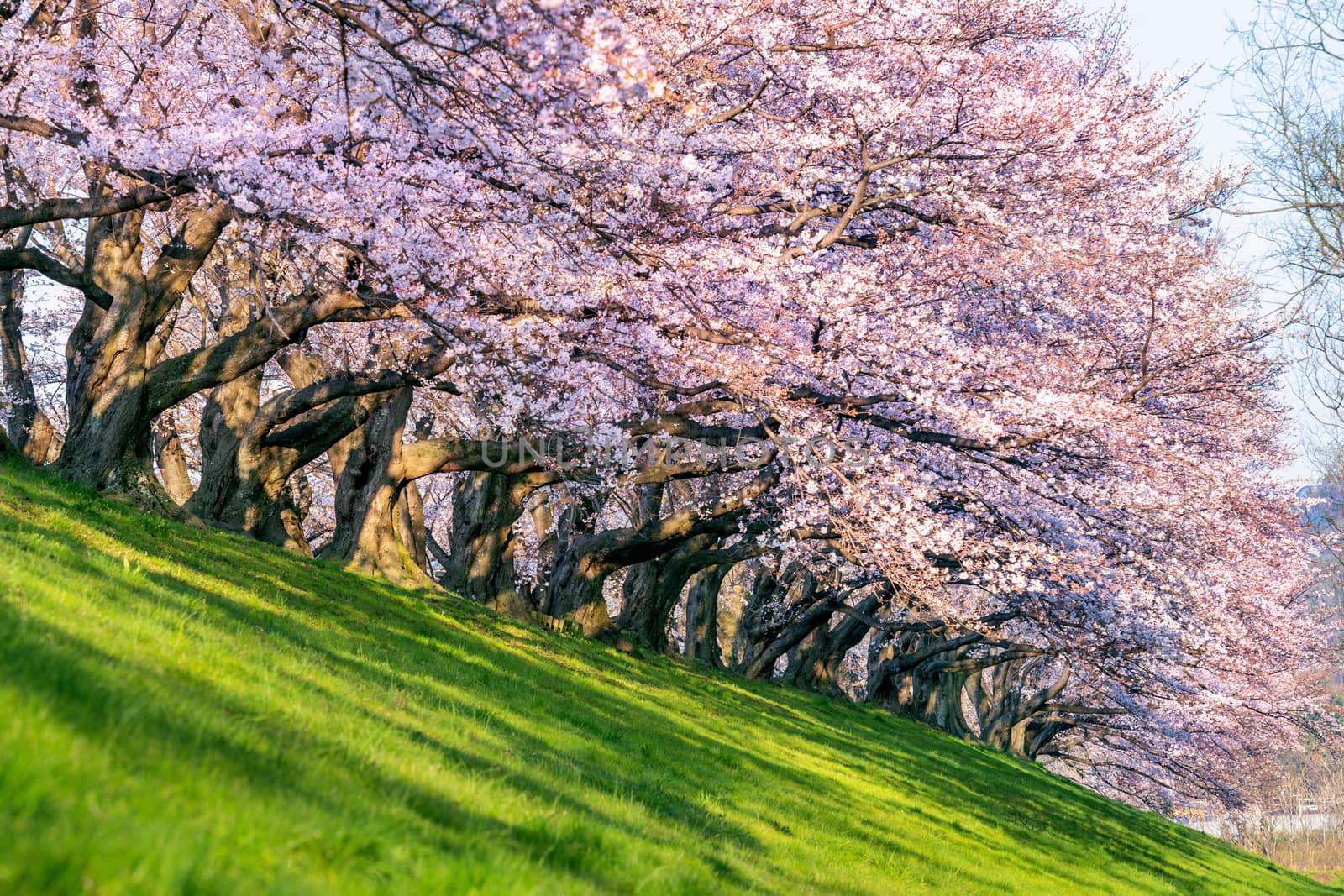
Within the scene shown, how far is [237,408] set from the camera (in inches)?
904

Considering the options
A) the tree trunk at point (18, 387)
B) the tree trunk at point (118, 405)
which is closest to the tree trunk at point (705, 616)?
the tree trunk at point (18, 387)

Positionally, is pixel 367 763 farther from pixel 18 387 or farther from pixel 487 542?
pixel 18 387

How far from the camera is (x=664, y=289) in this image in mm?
15125

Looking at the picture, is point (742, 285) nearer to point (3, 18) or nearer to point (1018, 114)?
point (1018, 114)

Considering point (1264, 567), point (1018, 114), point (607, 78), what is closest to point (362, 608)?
point (607, 78)

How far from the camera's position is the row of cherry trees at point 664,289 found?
13211mm

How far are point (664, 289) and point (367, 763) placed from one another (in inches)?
410

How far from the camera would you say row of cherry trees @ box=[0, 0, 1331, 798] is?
43.3ft

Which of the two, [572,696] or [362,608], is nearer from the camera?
[572,696]

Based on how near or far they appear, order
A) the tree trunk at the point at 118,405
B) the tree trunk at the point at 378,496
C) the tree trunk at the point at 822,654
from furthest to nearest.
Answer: the tree trunk at the point at 822,654
the tree trunk at the point at 378,496
the tree trunk at the point at 118,405

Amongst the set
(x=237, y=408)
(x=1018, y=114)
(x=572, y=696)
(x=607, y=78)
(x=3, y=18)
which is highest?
(x=1018, y=114)

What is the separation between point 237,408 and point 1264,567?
26.5 m

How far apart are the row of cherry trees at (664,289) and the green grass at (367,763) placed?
3634 mm

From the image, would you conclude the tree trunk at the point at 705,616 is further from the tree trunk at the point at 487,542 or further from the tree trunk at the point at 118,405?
the tree trunk at the point at 118,405
